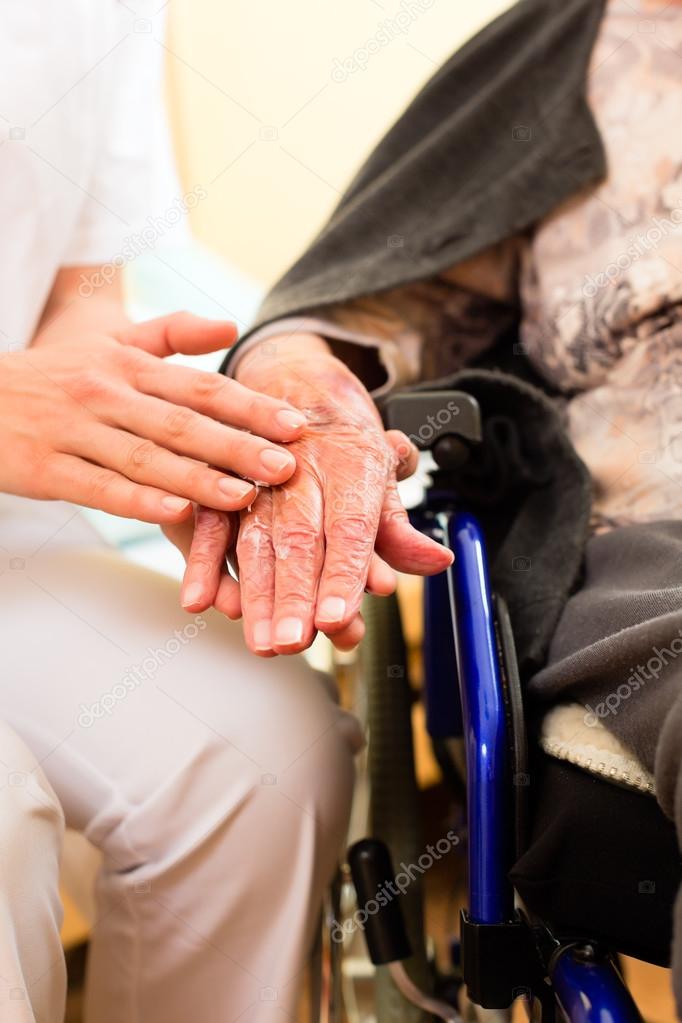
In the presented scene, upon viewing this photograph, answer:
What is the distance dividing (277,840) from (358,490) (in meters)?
0.27

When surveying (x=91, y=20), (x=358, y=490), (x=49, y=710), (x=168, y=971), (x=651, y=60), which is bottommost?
(x=168, y=971)

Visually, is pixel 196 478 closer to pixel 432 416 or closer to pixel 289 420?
pixel 289 420

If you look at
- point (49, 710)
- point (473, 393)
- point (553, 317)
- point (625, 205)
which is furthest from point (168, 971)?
point (625, 205)

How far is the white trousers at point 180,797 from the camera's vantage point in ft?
2.03

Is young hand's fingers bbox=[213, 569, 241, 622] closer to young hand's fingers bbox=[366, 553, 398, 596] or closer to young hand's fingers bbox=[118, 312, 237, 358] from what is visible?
young hand's fingers bbox=[366, 553, 398, 596]

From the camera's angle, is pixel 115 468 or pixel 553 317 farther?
pixel 553 317

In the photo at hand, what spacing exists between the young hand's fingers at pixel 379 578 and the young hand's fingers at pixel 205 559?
0.34 ft

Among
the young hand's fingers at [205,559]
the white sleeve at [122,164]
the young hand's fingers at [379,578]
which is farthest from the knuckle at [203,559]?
the white sleeve at [122,164]

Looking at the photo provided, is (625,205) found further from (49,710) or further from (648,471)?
(49,710)

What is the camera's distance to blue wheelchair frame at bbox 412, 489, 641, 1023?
17.2 inches

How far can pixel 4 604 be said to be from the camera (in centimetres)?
66

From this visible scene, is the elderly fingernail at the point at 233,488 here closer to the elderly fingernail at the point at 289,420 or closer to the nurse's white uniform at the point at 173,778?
the elderly fingernail at the point at 289,420

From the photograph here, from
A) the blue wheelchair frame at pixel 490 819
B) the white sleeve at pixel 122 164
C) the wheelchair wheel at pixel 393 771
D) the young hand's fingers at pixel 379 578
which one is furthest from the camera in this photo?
the white sleeve at pixel 122 164

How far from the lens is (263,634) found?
0.51 meters
